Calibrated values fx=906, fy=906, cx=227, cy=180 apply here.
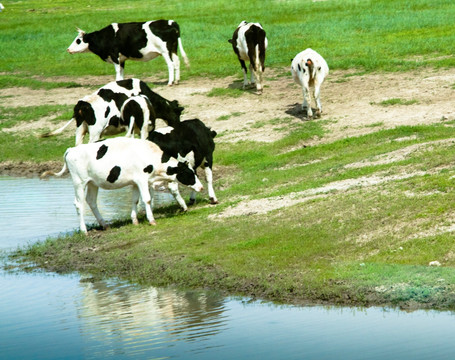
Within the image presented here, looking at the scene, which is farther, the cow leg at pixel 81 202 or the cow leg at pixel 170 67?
the cow leg at pixel 170 67

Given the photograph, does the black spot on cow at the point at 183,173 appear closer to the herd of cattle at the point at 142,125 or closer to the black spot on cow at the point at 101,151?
the herd of cattle at the point at 142,125

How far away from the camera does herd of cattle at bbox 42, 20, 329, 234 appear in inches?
570

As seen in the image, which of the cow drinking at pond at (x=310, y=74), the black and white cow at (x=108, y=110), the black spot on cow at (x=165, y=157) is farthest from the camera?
the cow drinking at pond at (x=310, y=74)

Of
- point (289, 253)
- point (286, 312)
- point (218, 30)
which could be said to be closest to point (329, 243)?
point (289, 253)

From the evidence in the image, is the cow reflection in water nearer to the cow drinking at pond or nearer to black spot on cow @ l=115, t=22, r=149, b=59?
the cow drinking at pond

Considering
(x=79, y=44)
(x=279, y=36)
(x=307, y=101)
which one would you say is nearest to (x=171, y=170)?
(x=307, y=101)

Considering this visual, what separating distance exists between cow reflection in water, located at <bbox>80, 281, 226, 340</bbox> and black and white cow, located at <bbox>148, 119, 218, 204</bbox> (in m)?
4.10

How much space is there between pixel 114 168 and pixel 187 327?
507cm

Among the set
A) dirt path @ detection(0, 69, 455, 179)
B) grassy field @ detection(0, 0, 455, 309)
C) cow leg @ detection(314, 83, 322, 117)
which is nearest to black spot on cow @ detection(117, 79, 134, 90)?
grassy field @ detection(0, 0, 455, 309)

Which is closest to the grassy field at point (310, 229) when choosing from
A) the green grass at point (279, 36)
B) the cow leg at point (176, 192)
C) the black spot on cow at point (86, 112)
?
the cow leg at point (176, 192)

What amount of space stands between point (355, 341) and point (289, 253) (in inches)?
120

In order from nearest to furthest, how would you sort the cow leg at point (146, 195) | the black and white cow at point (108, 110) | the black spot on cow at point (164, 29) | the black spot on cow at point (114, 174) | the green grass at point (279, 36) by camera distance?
1. the black spot on cow at point (114, 174)
2. the cow leg at point (146, 195)
3. the black and white cow at point (108, 110)
4. the black spot on cow at point (164, 29)
5. the green grass at point (279, 36)

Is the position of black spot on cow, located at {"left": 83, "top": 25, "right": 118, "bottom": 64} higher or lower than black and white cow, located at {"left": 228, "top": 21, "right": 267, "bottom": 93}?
higher

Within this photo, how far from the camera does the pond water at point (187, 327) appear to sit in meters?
8.80
